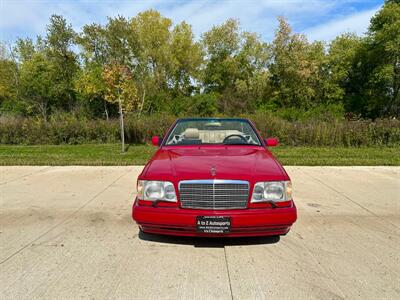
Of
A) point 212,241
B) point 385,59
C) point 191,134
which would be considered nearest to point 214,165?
point 212,241

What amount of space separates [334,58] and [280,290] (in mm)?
40189

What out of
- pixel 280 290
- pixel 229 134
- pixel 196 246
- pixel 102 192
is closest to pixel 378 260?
pixel 280 290

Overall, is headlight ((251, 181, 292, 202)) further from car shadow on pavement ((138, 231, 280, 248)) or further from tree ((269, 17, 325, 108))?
tree ((269, 17, 325, 108))

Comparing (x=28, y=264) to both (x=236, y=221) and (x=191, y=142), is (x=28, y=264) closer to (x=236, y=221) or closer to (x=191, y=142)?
(x=236, y=221)

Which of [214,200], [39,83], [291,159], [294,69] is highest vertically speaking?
[294,69]

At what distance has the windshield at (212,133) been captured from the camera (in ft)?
14.2

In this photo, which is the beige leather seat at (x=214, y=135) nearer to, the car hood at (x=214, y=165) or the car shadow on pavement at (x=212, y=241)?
the car hood at (x=214, y=165)

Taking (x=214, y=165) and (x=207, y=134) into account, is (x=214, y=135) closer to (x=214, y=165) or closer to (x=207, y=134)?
(x=207, y=134)

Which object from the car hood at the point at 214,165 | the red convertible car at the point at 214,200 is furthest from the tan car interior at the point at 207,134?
the red convertible car at the point at 214,200

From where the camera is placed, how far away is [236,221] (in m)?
2.84

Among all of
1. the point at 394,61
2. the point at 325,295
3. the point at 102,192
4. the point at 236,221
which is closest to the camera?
the point at 325,295

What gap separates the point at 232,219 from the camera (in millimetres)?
2842

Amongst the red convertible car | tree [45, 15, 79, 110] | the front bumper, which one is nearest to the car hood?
the red convertible car

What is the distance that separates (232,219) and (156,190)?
880mm
